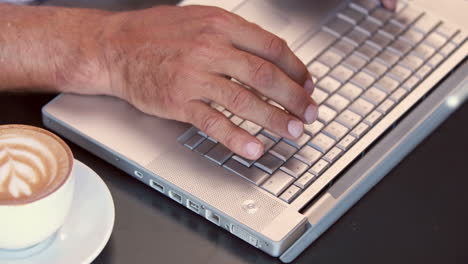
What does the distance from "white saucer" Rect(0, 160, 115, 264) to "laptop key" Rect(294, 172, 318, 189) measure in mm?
217

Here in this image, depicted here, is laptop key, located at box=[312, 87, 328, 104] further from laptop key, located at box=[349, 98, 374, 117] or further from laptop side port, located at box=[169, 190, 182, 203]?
laptop side port, located at box=[169, 190, 182, 203]

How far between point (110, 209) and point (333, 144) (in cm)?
29

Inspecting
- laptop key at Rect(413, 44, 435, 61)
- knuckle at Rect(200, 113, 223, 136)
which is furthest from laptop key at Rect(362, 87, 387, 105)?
knuckle at Rect(200, 113, 223, 136)

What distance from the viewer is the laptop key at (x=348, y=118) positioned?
0.97 metres

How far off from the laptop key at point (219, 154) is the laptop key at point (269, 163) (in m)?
0.04

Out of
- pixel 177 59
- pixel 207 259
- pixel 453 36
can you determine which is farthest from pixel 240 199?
pixel 453 36

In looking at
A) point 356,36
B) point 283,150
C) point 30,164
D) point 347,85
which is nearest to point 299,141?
point 283,150

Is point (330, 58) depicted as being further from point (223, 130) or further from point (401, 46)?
point (223, 130)

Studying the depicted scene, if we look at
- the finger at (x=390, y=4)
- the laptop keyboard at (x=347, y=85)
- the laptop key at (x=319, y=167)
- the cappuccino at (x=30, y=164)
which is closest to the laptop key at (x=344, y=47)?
the laptop keyboard at (x=347, y=85)

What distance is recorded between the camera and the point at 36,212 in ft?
2.48

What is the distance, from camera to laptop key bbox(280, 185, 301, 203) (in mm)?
874

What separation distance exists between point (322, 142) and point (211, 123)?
0.14 m

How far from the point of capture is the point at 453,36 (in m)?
1.10

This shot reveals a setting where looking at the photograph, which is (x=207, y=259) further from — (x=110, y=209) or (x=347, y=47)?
(x=347, y=47)
